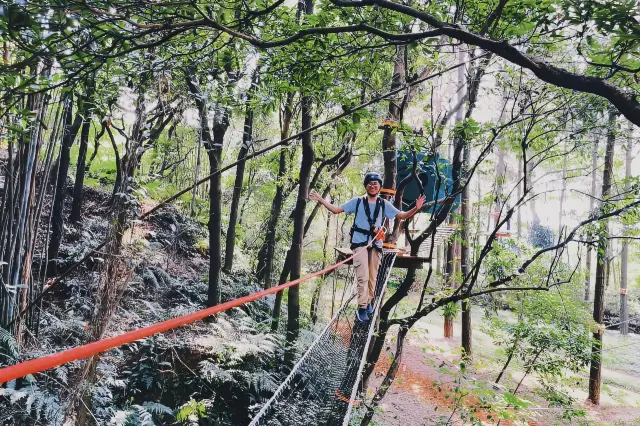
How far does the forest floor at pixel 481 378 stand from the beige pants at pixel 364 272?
179 centimetres

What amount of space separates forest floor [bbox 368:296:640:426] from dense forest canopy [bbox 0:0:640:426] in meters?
0.34

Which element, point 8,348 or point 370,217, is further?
point 370,217

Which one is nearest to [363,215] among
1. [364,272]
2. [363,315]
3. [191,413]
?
[364,272]

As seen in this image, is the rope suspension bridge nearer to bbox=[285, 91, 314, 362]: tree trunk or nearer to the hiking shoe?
the hiking shoe

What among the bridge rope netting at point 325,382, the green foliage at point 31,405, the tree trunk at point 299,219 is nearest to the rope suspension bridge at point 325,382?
the bridge rope netting at point 325,382

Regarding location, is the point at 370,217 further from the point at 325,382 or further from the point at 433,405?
the point at 433,405

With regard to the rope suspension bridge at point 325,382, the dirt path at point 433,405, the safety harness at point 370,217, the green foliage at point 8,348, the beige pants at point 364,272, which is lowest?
the dirt path at point 433,405

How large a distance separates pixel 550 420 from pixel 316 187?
5.53 metres

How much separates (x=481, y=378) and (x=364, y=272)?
6038 millimetres

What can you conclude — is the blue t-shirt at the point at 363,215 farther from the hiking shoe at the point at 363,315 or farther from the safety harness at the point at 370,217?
the hiking shoe at the point at 363,315

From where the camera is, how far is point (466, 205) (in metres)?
7.69

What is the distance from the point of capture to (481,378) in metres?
8.13

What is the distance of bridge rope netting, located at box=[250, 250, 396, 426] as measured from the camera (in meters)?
2.80

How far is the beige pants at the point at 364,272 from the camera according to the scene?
3.63 meters
